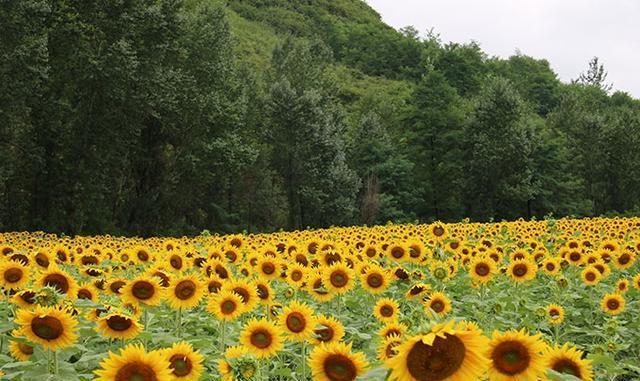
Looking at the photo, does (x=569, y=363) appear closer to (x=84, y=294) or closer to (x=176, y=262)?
(x=84, y=294)

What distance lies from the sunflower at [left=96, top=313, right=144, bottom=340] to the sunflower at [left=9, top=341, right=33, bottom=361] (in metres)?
0.42

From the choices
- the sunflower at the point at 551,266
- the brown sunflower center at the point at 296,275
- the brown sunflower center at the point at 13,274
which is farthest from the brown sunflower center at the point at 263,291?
the sunflower at the point at 551,266

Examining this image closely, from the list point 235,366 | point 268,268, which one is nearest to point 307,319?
point 235,366

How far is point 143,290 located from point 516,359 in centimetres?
290

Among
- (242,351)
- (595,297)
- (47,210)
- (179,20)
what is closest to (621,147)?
(179,20)

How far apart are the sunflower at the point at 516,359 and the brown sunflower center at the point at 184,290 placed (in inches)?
109

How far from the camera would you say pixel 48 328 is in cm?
327

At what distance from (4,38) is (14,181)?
7.10 m

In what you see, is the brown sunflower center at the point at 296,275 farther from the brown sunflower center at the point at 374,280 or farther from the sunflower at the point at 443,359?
the sunflower at the point at 443,359

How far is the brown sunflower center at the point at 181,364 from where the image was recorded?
307 centimetres

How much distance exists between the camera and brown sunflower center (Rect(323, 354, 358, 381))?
9.69 feet

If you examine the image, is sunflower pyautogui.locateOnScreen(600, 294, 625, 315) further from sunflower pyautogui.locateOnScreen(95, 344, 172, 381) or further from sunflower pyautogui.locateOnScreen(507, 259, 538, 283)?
sunflower pyautogui.locateOnScreen(95, 344, 172, 381)

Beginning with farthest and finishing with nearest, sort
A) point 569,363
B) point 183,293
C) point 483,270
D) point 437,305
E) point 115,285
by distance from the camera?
1. point 483,270
2. point 437,305
3. point 115,285
4. point 183,293
5. point 569,363

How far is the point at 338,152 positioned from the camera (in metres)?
40.0
